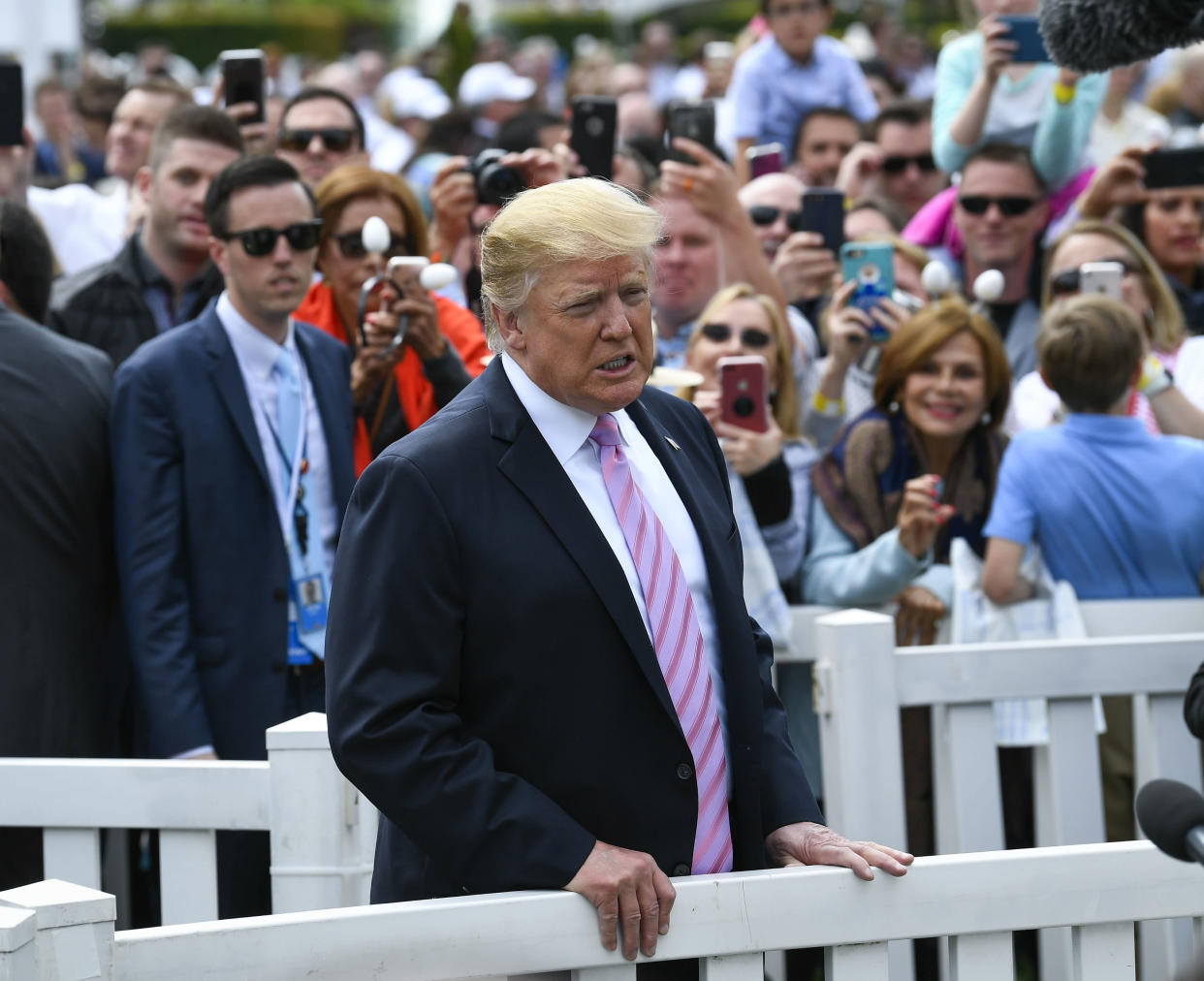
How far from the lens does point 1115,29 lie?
2848 millimetres

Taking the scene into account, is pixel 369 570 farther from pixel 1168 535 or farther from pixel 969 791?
pixel 1168 535

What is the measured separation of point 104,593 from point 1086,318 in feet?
7.99

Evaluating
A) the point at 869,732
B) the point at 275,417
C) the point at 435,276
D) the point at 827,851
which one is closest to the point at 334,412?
the point at 275,417

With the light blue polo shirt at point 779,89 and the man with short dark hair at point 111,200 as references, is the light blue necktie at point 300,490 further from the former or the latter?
the light blue polo shirt at point 779,89

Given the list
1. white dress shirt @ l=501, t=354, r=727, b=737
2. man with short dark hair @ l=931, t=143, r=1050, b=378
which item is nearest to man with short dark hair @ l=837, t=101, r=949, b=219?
man with short dark hair @ l=931, t=143, r=1050, b=378

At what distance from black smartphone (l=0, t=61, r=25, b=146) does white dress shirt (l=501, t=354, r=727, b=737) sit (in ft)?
9.93

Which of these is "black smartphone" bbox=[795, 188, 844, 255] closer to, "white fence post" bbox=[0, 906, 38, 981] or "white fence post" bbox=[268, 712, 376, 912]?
"white fence post" bbox=[268, 712, 376, 912]

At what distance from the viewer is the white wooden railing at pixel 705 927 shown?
1.88m

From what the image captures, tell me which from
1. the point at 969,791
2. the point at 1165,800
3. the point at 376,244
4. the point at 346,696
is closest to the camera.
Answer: the point at 1165,800

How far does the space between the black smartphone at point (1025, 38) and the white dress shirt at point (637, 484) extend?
11.8ft

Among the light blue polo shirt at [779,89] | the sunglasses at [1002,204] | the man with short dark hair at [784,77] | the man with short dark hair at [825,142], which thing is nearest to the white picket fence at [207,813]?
the sunglasses at [1002,204]

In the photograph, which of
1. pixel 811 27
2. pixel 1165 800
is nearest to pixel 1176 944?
pixel 1165 800

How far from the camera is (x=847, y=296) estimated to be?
488 centimetres

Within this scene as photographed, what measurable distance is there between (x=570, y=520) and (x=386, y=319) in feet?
6.32
